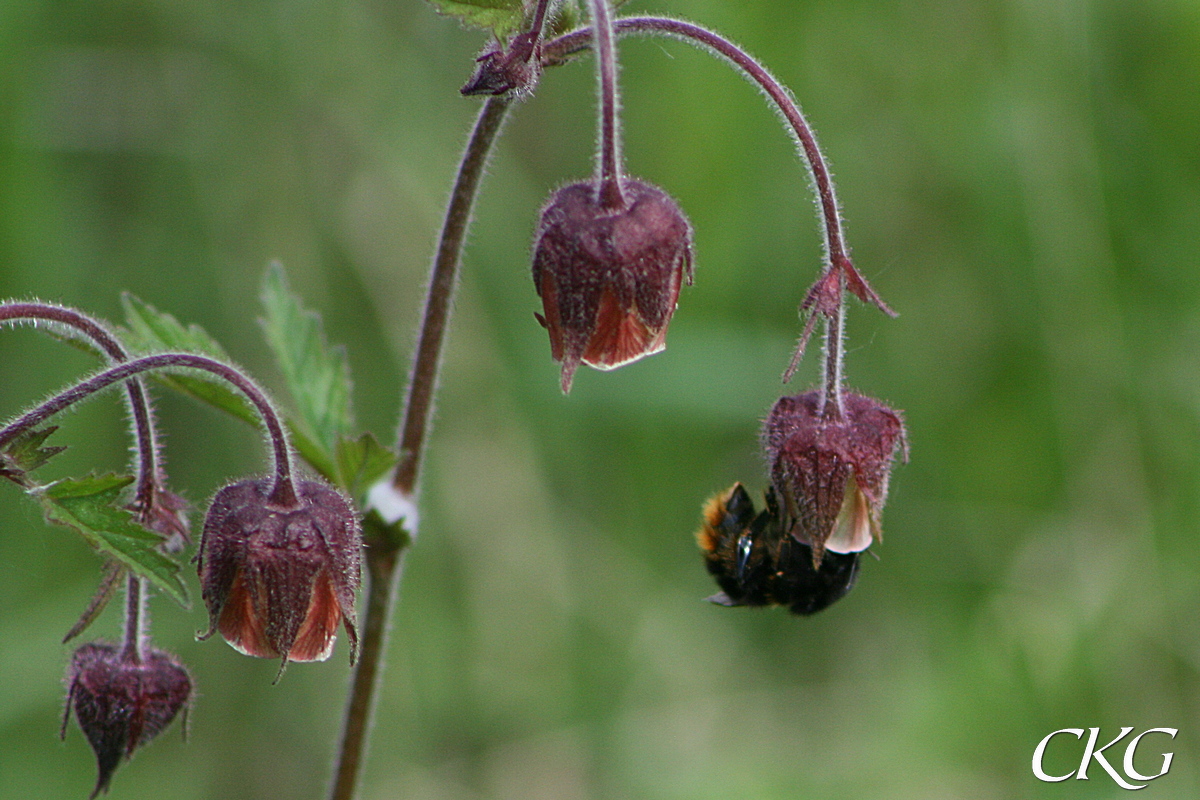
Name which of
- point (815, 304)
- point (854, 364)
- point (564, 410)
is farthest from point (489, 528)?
point (815, 304)

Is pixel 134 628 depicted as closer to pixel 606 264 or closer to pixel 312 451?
pixel 312 451

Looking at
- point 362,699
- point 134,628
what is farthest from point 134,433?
point 362,699

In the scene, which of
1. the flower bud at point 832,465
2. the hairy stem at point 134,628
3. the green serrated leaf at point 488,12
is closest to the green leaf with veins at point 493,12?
the green serrated leaf at point 488,12

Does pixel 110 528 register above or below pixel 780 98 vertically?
below

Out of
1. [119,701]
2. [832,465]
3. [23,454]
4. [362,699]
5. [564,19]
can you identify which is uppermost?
[564,19]

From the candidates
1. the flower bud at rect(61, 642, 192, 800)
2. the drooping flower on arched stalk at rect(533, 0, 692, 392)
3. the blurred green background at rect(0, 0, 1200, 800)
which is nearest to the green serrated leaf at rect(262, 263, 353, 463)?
the flower bud at rect(61, 642, 192, 800)

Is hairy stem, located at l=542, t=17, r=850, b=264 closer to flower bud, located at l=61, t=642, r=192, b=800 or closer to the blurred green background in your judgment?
flower bud, located at l=61, t=642, r=192, b=800
